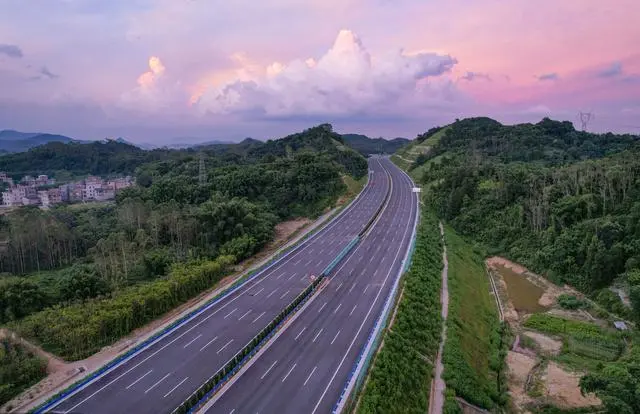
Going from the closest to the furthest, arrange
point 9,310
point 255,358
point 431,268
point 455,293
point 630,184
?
1. point 255,358
2. point 9,310
3. point 455,293
4. point 431,268
5. point 630,184

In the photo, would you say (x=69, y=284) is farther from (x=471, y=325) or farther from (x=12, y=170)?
(x=12, y=170)

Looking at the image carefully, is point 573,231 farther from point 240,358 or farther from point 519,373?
point 240,358

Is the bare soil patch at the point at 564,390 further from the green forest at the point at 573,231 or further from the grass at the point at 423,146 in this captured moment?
the grass at the point at 423,146

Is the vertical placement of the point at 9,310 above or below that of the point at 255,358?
above

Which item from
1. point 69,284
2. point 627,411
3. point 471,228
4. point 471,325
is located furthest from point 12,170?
point 627,411

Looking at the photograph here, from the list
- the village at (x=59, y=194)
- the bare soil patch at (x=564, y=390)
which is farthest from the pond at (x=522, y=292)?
the village at (x=59, y=194)

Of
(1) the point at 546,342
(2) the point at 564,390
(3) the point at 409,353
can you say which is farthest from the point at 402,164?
(3) the point at 409,353

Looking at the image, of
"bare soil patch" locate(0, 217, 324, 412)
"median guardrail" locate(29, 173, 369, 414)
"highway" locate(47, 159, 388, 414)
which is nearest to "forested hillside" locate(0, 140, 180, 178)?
"median guardrail" locate(29, 173, 369, 414)
